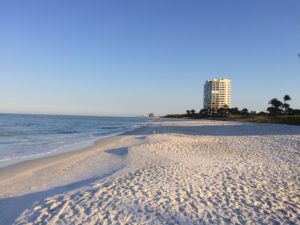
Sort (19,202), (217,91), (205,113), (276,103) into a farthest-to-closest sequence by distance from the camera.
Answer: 1. (217,91)
2. (205,113)
3. (276,103)
4. (19,202)

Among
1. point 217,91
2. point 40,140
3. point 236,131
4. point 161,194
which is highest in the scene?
point 217,91

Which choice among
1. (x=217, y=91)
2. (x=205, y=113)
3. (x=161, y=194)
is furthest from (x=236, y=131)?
(x=217, y=91)

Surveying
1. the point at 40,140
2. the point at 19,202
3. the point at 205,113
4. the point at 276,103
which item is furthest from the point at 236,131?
the point at 205,113

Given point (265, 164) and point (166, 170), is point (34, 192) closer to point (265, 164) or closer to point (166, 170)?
point (166, 170)

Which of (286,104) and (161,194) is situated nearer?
(161,194)

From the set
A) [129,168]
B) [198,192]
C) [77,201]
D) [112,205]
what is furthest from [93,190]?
[129,168]

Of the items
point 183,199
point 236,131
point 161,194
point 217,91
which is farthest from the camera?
point 217,91

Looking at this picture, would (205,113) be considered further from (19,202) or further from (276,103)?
(19,202)

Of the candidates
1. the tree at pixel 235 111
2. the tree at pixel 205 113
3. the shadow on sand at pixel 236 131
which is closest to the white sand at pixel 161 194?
the shadow on sand at pixel 236 131

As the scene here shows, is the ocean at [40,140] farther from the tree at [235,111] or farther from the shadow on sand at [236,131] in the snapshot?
the tree at [235,111]

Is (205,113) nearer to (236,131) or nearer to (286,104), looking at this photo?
(286,104)

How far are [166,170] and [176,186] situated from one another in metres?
2.32

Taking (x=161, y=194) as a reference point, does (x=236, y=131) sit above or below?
above

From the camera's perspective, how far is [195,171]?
31.8 feet
